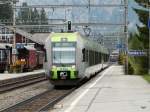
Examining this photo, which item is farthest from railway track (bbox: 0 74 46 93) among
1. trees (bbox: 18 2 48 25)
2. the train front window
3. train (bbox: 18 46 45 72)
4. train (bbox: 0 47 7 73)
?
trees (bbox: 18 2 48 25)

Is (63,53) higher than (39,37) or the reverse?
the reverse

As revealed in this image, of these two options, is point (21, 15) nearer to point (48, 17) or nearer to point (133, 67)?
point (48, 17)

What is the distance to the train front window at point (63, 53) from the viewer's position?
31.3 meters

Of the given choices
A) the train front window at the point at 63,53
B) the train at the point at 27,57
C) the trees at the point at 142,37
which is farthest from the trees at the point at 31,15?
the train front window at the point at 63,53

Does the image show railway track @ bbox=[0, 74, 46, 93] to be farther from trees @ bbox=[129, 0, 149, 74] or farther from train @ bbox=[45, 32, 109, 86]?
trees @ bbox=[129, 0, 149, 74]

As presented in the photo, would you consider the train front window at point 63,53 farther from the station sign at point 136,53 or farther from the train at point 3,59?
the train at point 3,59

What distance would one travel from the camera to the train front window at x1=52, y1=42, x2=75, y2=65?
3133 cm

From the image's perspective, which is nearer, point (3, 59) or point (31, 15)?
point (3, 59)

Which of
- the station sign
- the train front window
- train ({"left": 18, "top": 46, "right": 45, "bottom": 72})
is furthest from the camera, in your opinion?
train ({"left": 18, "top": 46, "right": 45, "bottom": 72})

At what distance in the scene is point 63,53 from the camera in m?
31.7

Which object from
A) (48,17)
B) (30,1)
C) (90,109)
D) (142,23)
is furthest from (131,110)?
(48,17)

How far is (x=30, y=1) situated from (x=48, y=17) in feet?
31.5

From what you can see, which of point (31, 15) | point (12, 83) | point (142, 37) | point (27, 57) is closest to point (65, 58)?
point (12, 83)

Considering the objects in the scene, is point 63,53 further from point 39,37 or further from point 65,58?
point 39,37
